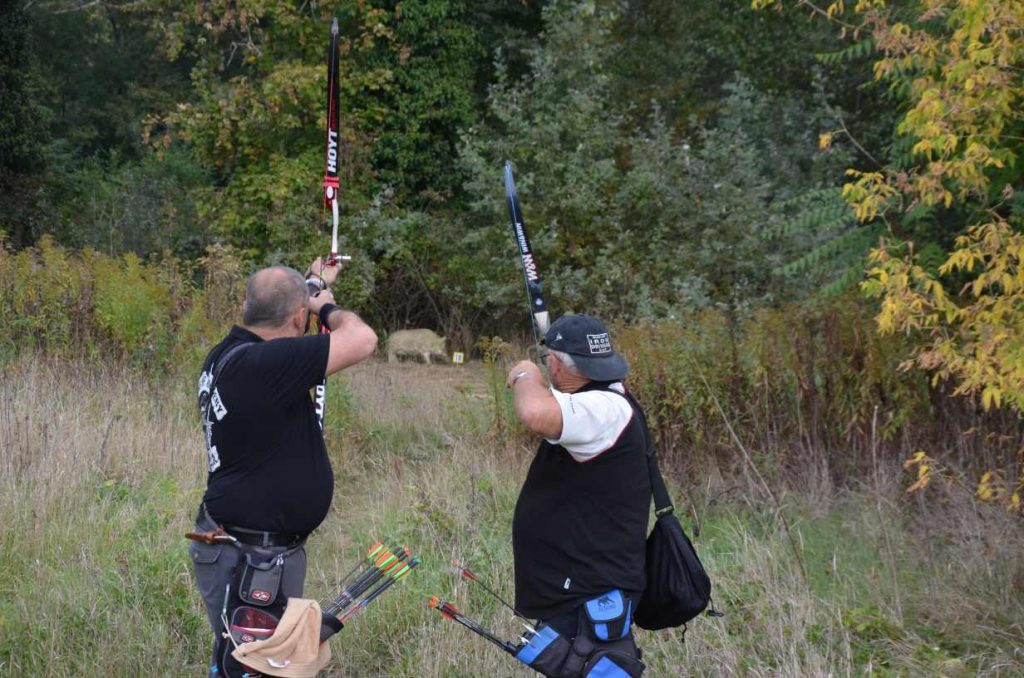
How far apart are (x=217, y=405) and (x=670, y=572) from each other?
5.82ft

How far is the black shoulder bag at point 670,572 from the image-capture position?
13.1 feet

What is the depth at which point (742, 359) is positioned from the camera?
825 centimetres

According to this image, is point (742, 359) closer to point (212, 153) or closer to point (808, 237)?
point (808, 237)

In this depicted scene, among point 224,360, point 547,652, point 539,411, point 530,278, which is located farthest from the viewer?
point 530,278

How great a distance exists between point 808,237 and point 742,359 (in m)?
6.61

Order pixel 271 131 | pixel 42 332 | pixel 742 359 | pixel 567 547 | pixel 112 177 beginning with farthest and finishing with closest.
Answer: pixel 112 177
pixel 271 131
pixel 42 332
pixel 742 359
pixel 567 547

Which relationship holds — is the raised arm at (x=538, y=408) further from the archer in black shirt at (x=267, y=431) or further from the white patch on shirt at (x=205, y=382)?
the white patch on shirt at (x=205, y=382)

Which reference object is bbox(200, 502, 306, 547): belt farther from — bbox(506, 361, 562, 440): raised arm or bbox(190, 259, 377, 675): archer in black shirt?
bbox(506, 361, 562, 440): raised arm

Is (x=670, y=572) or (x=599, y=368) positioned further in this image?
(x=670, y=572)

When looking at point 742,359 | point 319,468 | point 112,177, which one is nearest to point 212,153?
point 112,177

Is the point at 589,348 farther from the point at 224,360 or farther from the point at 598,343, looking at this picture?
the point at 224,360

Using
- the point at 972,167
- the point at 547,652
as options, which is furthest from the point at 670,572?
the point at 972,167

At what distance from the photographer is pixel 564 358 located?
3.94m

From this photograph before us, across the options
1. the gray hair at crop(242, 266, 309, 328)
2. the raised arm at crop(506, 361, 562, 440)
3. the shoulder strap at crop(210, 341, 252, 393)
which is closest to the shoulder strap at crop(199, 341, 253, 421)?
the shoulder strap at crop(210, 341, 252, 393)
